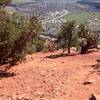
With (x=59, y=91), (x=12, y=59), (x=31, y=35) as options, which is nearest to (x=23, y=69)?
(x=12, y=59)

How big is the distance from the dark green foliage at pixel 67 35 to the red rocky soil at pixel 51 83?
48.9 feet

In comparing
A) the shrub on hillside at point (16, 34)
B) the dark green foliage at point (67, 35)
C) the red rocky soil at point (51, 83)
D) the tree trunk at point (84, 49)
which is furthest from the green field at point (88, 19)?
the red rocky soil at point (51, 83)

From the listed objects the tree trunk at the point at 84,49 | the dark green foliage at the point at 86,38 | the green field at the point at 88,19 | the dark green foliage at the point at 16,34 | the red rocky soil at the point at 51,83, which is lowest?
the green field at the point at 88,19

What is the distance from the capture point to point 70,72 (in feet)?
74.1

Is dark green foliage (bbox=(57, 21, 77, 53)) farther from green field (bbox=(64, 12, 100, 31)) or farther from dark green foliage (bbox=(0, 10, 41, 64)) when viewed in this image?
green field (bbox=(64, 12, 100, 31))

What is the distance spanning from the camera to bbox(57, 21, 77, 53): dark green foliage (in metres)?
39.3

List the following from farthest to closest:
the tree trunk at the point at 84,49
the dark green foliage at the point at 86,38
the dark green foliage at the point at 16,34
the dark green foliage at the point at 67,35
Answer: the dark green foliage at the point at 67,35 < the dark green foliage at the point at 86,38 < the tree trunk at the point at 84,49 < the dark green foliage at the point at 16,34

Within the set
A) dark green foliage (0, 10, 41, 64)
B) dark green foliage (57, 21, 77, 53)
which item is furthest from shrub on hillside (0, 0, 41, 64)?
dark green foliage (57, 21, 77, 53)

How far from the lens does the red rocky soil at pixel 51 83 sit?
57.2 ft

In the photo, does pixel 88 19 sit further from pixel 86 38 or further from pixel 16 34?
pixel 16 34

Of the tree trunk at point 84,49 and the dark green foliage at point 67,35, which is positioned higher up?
the dark green foliage at point 67,35

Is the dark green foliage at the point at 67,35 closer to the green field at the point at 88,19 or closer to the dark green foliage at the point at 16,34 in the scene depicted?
the dark green foliage at the point at 16,34

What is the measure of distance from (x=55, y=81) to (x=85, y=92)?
2.74 meters

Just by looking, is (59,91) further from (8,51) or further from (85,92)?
(8,51)
